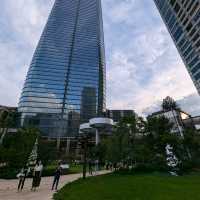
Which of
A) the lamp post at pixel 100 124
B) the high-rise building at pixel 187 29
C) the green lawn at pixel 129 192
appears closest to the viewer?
the green lawn at pixel 129 192

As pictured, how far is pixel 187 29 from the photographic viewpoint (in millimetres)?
77688

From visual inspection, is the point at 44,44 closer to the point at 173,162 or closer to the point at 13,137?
the point at 13,137

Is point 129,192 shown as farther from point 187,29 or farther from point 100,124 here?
point 100,124

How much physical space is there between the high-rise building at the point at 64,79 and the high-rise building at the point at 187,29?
70807mm

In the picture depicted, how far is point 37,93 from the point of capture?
5271 inches

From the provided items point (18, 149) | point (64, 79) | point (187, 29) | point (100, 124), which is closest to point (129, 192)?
point (18, 149)

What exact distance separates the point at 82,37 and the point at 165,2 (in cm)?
8708

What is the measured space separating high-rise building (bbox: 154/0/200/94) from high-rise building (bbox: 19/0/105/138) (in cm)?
7081

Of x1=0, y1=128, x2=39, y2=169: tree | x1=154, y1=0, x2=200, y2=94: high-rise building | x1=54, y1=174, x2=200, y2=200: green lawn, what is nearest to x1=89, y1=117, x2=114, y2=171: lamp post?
x1=154, y1=0, x2=200, y2=94: high-rise building

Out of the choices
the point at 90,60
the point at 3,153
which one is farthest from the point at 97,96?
the point at 3,153

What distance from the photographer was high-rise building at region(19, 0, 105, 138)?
436 feet

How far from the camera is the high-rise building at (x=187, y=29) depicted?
72.3 m

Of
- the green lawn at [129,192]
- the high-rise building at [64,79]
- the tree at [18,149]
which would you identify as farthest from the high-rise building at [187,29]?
the high-rise building at [64,79]

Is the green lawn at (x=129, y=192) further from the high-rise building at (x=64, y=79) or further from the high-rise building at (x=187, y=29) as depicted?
the high-rise building at (x=64, y=79)
